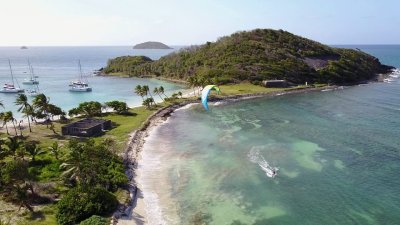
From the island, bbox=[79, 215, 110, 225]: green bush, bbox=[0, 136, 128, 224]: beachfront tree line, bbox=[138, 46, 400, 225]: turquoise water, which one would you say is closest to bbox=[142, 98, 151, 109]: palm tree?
the island

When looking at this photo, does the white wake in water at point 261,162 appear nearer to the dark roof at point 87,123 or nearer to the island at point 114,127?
the island at point 114,127

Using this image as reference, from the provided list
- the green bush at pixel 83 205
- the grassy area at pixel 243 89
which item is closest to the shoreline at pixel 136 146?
the green bush at pixel 83 205

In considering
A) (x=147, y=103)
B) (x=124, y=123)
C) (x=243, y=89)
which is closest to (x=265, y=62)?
(x=243, y=89)

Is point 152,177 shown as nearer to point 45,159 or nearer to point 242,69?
point 45,159

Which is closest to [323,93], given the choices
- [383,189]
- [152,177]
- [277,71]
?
[277,71]

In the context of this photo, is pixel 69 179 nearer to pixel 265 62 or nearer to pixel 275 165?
pixel 275 165

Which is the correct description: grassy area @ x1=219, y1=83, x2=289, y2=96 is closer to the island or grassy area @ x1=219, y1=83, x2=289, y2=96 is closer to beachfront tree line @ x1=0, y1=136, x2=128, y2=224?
the island
